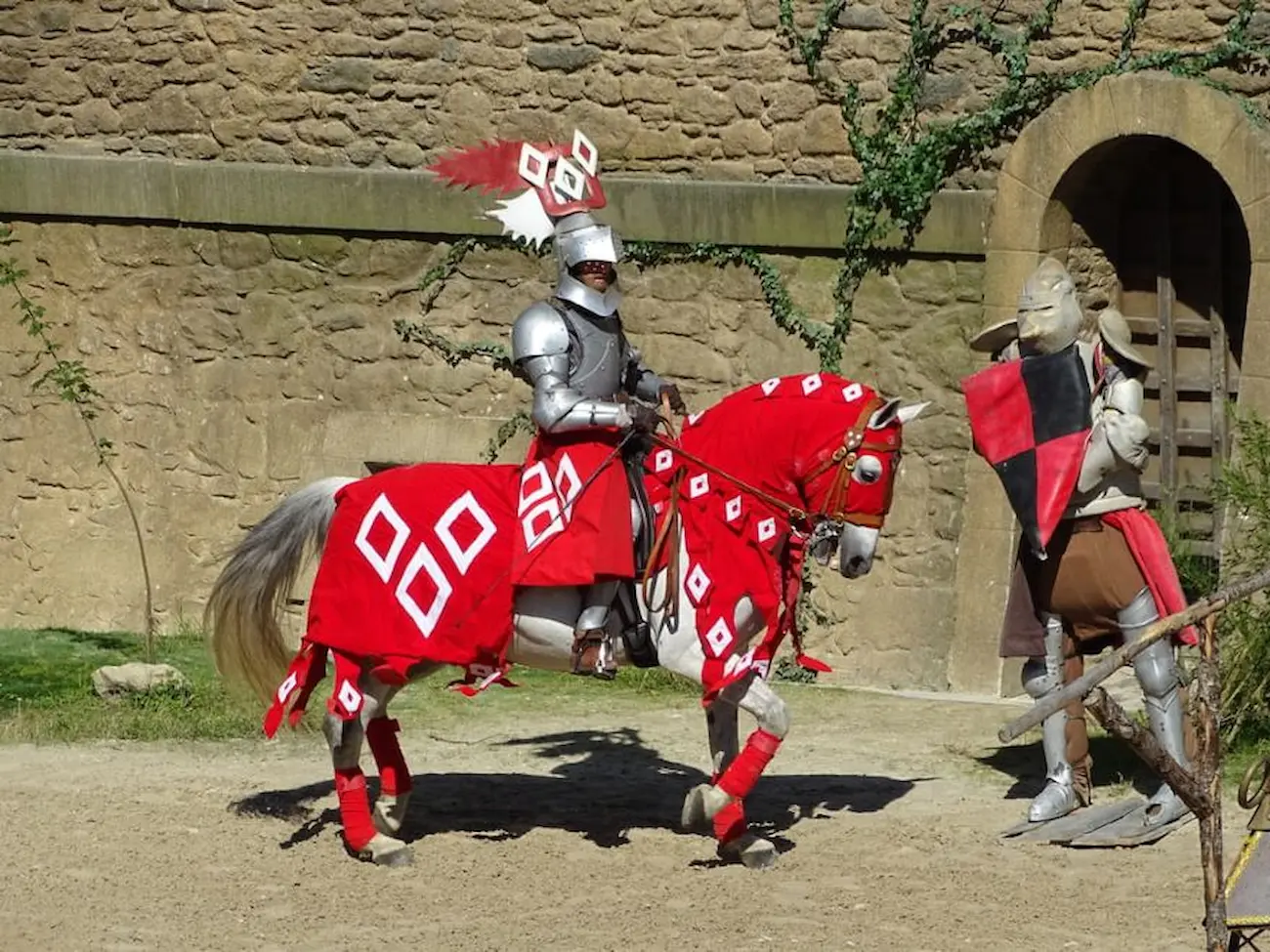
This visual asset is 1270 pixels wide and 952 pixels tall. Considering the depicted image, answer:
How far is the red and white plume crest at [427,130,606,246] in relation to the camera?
26.0 ft

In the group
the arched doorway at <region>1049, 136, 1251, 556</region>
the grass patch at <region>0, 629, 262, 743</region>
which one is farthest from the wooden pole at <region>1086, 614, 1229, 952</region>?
the arched doorway at <region>1049, 136, 1251, 556</region>

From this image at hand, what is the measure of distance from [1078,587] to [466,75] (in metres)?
4.70

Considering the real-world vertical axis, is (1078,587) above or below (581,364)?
below

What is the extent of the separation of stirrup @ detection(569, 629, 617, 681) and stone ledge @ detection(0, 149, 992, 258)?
368 centimetres

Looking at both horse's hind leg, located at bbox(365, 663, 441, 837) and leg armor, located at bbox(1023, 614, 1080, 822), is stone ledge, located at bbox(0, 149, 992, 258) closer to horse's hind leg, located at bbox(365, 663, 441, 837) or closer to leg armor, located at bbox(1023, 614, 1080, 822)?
leg armor, located at bbox(1023, 614, 1080, 822)

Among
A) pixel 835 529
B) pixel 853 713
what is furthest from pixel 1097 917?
pixel 853 713

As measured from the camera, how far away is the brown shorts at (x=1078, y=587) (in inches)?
321

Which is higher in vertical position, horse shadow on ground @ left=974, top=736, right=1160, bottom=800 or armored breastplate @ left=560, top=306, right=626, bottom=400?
armored breastplate @ left=560, top=306, right=626, bottom=400

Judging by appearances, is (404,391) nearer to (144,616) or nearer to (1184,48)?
(144,616)

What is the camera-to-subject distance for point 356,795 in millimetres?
7938

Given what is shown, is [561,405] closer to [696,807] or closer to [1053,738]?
[696,807]

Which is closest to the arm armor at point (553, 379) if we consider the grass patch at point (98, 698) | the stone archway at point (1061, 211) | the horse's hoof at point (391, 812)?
the horse's hoof at point (391, 812)

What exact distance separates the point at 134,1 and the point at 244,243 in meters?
1.28

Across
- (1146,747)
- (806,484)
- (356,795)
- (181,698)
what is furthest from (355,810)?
(1146,747)
